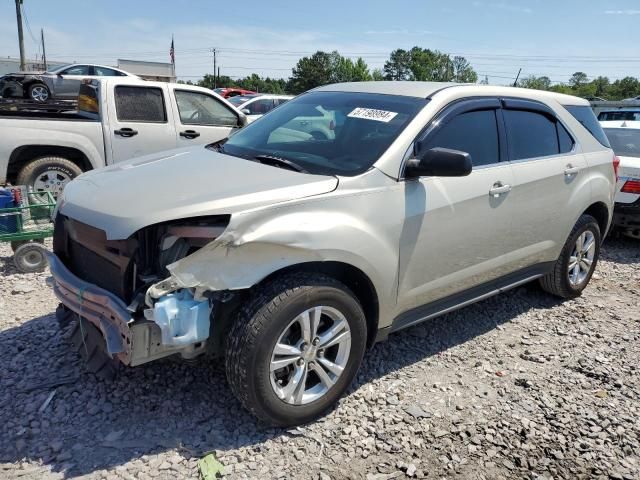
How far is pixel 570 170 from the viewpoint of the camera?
429 cm

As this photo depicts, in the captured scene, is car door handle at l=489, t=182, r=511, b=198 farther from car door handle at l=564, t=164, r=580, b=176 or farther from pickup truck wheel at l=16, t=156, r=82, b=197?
pickup truck wheel at l=16, t=156, r=82, b=197

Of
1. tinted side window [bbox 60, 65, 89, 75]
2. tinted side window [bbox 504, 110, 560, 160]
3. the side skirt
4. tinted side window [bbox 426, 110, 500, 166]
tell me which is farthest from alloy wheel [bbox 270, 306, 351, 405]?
tinted side window [bbox 60, 65, 89, 75]

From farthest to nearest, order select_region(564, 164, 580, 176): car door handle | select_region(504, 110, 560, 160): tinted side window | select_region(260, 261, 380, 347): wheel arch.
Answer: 1. select_region(564, 164, 580, 176): car door handle
2. select_region(504, 110, 560, 160): tinted side window
3. select_region(260, 261, 380, 347): wheel arch

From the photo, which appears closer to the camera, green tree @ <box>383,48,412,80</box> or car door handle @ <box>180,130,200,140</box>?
car door handle @ <box>180,130,200,140</box>

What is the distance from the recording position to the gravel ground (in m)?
2.66

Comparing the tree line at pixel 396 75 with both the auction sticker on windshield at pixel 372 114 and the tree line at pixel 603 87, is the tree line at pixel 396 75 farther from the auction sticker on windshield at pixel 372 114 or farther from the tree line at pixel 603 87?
the auction sticker on windshield at pixel 372 114

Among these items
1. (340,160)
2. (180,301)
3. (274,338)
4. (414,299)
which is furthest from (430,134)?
(180,301)

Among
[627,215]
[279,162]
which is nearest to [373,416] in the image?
[279,162]

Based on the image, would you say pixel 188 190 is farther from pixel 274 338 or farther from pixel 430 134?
pixel 430 134

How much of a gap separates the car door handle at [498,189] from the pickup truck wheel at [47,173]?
5082 mm

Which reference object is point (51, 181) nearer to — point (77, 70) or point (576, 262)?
point (576, 262)

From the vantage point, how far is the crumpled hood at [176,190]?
2.53m

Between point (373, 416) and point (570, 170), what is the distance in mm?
2625

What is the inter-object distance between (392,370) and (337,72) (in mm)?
94138
